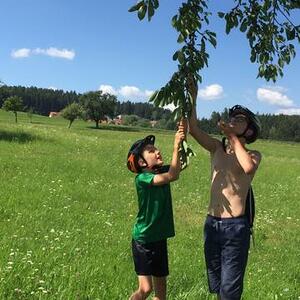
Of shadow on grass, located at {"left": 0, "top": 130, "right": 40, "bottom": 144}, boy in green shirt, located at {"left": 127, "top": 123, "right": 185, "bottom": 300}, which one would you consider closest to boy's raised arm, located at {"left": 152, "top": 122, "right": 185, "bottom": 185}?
boy in green shirt, located at {"left": 127, "top": 123, "right": 185, "bottom": 300}

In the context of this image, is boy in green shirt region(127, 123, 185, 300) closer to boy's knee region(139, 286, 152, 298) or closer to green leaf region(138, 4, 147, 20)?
boy's knee region(139, 286, 152, 298)

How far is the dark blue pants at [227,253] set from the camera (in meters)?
5.05

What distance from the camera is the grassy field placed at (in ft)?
21.6

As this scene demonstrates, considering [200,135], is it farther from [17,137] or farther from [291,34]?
[17,137]

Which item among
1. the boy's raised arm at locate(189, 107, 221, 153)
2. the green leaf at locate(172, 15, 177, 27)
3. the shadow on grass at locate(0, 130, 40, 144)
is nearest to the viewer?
the green leaf at locate(172, 15, 177, 27)

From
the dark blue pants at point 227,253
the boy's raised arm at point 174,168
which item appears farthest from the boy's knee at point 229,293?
the boy's raised arm at point 174,168

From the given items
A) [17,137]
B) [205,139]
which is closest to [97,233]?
[205,139]

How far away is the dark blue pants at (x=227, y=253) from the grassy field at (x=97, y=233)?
1.41 metres

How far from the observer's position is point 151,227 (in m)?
5.55

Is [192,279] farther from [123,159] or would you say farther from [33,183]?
[123,159]

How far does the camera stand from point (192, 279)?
752 cm

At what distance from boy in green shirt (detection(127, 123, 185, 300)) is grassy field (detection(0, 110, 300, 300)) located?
0.87 metres

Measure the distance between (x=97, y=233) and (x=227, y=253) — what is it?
209 inches

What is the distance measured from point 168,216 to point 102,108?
113229 millimetres
